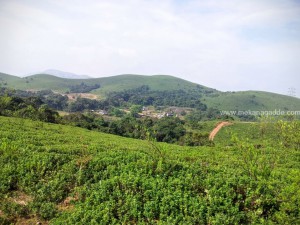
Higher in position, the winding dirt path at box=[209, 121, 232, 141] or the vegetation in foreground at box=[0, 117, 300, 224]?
the vegetation in foreground at box=[0, 117, 300, 224]

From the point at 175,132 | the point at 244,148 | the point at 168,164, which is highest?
the point at 244,148

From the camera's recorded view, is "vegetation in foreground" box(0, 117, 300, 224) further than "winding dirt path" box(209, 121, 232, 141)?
No

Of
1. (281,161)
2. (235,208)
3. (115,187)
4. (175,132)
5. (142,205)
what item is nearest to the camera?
Answer: (235,208)

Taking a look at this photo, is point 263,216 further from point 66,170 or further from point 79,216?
point 66,170

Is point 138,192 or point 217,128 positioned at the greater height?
point 138,192

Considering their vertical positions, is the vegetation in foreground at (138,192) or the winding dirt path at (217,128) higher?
the vegetation in foreground at (138,192)

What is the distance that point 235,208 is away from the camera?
852cm

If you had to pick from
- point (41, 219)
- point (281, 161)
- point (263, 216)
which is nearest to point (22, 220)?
point (41, 219)

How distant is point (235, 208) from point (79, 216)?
5.35 metres

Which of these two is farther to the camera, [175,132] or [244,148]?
[175,132]

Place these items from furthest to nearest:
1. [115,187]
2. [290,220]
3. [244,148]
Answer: [244,148]
[115,187]
[290,220]

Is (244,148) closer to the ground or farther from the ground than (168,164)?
farther from the ground

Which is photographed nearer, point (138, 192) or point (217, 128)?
point (138, 192)

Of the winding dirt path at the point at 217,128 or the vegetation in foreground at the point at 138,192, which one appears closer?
the vegetation in foreground at the point at 138,192
